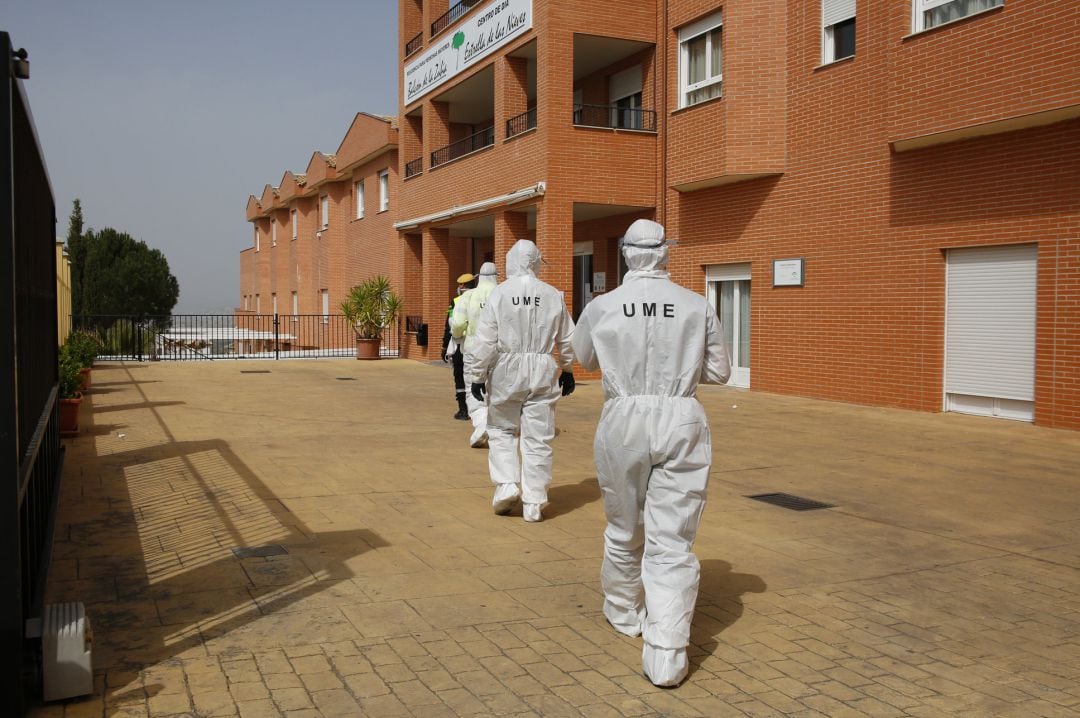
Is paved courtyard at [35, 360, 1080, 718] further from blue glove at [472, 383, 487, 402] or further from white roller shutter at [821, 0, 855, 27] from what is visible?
white roller shutter at [821, 0, 855, 27]

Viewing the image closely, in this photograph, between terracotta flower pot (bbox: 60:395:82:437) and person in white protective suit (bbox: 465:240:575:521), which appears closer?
person in white protective suit (bbox: 465:240:575:521)

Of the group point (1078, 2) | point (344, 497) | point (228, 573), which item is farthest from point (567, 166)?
point (228, 573)

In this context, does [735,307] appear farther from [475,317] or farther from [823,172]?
[475,317]

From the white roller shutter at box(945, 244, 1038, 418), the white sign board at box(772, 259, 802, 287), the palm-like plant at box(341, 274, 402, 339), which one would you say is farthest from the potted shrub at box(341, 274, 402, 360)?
the white roller shutter at box(945, 244, 1038, 418)

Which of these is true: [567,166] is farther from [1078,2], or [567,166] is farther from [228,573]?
[228,573]

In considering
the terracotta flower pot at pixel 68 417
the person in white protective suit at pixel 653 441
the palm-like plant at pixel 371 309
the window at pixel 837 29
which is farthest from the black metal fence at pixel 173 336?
the person in white protective suit at pixel 653 441

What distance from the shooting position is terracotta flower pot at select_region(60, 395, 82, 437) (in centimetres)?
1054

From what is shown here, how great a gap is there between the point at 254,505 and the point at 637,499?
388cm

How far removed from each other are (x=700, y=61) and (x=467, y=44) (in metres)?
6.43

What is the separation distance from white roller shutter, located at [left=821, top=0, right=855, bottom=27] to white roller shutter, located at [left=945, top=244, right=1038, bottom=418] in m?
4.14

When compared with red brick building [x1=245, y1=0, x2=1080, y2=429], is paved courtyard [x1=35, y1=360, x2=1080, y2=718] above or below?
below

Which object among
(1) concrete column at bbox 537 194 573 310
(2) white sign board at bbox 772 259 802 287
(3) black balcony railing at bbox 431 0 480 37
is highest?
(3) black balcony railing at bbox 431 0 480 37

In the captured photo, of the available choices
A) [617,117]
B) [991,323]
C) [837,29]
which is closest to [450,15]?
[617,117]

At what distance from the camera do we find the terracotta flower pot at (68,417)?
10539mm
